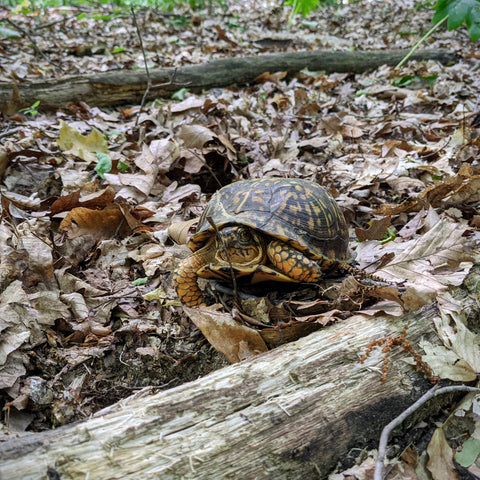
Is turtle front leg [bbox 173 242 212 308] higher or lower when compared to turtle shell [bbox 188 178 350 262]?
lower

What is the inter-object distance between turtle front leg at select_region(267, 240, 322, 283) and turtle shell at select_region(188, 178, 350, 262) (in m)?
0.06

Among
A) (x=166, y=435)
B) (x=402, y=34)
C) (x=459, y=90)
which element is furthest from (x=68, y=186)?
(x=402, y=34)

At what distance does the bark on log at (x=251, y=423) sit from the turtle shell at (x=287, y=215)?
764 millimetres

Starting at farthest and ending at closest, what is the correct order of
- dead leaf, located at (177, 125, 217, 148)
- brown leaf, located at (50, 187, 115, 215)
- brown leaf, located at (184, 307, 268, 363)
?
1. dead leaf, located at (177, 125, 217, 148)
2. brown leaf, located at (50, 187, 115, 215)
3. brown leaf, located at (184, 307, 268, 363)

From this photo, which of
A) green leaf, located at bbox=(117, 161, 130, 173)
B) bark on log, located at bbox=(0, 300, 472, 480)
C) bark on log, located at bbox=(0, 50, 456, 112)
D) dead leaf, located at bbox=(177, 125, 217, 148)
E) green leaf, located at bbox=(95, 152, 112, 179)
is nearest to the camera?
bark on log, located at bbox=(0, 300, 472, 480)

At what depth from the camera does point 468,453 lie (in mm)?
1677

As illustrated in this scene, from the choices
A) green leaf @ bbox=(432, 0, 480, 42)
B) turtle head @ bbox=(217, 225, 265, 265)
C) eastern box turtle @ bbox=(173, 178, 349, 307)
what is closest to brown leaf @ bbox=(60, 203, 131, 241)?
eastern box turtle @ bbox=(173, 178, 349, 307)

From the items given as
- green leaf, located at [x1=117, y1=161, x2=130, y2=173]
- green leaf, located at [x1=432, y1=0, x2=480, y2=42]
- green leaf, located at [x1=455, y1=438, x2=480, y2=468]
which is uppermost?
green leaf, located at [x1=432, y1=0, x2=480, y2=42]

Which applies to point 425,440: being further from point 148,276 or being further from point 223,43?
point 223,43

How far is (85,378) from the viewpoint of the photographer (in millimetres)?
2285

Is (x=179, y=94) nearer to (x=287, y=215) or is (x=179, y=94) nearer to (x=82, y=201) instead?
(x=82, y=201)

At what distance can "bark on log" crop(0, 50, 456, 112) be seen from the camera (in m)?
5.47

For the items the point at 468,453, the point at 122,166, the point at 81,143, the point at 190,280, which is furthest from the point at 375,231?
the point at 81,143

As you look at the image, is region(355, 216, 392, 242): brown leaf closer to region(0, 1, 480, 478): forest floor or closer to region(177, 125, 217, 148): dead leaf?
region(0, 1, 480, 478): forest floor
